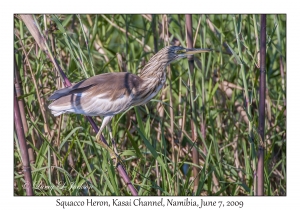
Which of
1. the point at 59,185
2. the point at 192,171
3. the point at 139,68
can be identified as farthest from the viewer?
the point at 139,68

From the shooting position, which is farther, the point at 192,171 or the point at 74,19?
the point at 74,19

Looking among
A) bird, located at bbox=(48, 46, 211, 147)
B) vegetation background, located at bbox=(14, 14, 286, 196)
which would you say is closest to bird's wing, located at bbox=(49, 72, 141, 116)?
bird, located at bbox=(48, 46, 211, 147)

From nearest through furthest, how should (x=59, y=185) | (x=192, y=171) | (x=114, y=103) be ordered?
(x=114, y=103)
(x=59, y=185)
(x=192, y=171)

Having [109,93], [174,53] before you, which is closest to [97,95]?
[109,93]

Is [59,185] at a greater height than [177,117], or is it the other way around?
[177,117]

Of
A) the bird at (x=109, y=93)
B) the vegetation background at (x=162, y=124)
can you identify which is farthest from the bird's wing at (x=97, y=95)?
the vegetation background at (x=162, y=124)

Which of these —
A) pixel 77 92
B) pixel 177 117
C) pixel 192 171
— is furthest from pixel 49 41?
pixel 192 171

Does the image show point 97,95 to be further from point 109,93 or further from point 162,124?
point 162,124
